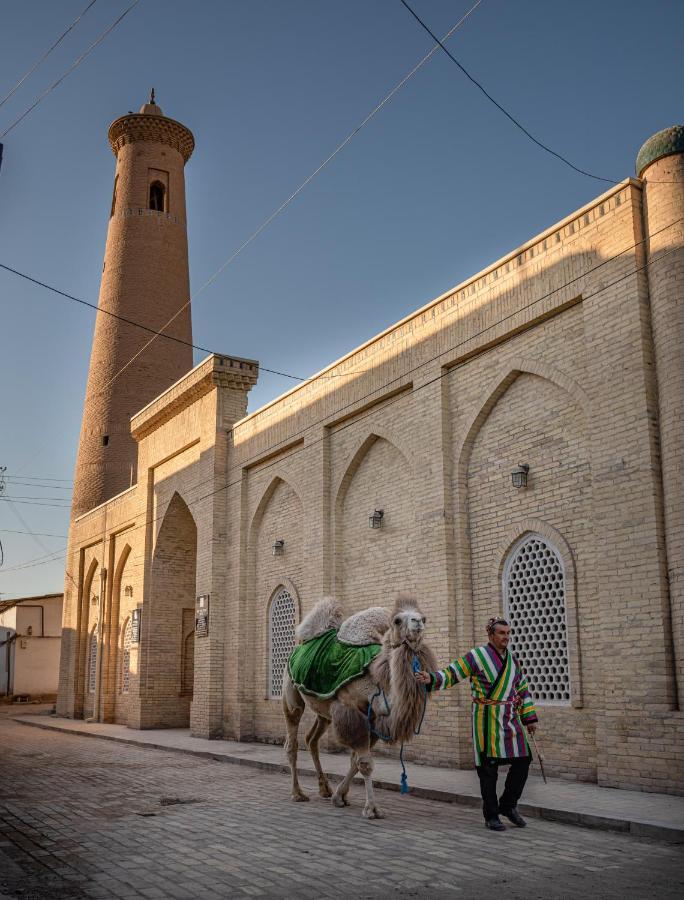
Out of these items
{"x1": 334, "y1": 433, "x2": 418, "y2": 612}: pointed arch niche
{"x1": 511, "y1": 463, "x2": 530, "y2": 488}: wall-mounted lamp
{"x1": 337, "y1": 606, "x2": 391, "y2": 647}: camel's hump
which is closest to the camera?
{"x1": 337, "y1": 606, "x2": 391, "y2": 647}: camel's hump

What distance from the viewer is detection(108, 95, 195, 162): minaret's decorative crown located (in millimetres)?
30234

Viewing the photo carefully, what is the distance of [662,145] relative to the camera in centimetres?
972

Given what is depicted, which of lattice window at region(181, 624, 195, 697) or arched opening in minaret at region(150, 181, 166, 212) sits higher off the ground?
arched opening in minaret at region(150, 181, 166, 212)

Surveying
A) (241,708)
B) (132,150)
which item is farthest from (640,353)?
(132,150)

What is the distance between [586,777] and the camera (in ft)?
31.8

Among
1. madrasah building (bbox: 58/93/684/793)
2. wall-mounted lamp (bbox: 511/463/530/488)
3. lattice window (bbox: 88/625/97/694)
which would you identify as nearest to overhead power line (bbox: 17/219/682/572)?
madrasah building (bbox: 58/93/684/793)

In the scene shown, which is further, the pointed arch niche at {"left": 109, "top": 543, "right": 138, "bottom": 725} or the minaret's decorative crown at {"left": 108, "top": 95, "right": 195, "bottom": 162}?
the minaret's decorative crown at {"left": 108, "top": 95, "right": 195, "bottom": 162}

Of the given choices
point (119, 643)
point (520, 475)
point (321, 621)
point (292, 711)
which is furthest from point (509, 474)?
point (119, 643)

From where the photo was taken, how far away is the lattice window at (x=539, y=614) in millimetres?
10367

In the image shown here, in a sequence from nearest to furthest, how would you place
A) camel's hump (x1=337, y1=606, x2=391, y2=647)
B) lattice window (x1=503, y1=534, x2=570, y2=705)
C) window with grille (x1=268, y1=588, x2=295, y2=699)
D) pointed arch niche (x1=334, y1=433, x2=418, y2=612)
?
1. camel's hump (x1=337, y1=606, x2=391, y2=647)
2. lattice window (x1=503, y1=534, x2=570, y2=705)
3. pointed arch niche (x1=334, y1=433, x2=418, y2=612)
4. window with grille (x1=268, y1=588, x2=295, y2=699)

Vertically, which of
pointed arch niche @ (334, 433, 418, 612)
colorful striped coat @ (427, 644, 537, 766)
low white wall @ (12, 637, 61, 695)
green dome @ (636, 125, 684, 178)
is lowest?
low white wall @ (12, 637, 61, 695)

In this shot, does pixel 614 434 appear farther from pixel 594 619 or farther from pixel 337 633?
pixel 337 633

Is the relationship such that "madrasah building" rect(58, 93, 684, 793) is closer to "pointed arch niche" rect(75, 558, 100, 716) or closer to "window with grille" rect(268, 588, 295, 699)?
"window with grille" rect(268, 588, 295, 699)

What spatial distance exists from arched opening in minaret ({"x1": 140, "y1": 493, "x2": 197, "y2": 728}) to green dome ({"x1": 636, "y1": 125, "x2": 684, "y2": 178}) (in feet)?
46.9
